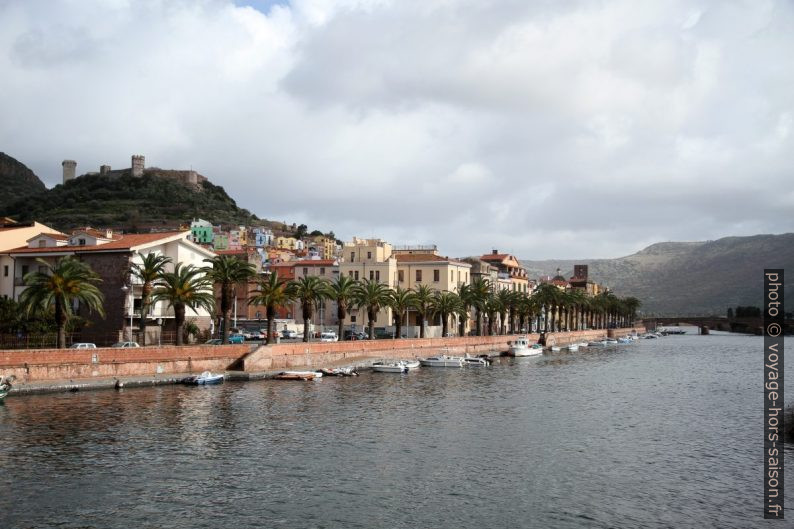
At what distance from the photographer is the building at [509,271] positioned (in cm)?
16745

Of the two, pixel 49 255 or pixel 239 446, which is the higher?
pixel 49 255

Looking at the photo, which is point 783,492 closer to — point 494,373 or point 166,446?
point 166,446

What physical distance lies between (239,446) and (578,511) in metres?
18.7

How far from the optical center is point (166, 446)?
38000mm

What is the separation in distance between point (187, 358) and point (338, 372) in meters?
16.8

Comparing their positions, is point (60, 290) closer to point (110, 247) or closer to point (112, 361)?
point (112, 361)

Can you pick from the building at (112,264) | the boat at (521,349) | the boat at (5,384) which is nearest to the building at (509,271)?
the boat at (521,349)

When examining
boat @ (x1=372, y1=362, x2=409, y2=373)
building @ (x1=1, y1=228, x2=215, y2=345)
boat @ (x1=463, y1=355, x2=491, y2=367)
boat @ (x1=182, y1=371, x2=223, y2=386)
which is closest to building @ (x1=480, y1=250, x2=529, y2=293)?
boat @ (x1=463, y1=355, x2=491, y2=367)

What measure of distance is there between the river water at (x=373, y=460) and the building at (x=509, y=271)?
103m

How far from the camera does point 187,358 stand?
65.0m

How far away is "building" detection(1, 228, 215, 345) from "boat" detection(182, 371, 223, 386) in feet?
48.3

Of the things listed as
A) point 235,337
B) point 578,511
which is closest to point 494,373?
point 235,337

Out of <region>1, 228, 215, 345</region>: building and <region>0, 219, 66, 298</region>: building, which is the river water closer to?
<region>1, 228, 215, 345</region>: building

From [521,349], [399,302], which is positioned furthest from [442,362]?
[521,349]
